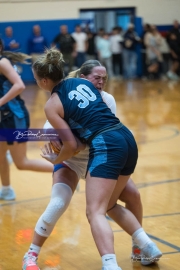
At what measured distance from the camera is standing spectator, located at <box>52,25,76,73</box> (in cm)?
1766

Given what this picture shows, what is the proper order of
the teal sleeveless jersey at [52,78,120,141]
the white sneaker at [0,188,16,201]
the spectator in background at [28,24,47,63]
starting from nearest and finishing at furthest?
the teal sleeveless jersey at [52,78,120,141]
the white sneaker at [0,188,16,201]
the spectator in background at [28,24,47,63]

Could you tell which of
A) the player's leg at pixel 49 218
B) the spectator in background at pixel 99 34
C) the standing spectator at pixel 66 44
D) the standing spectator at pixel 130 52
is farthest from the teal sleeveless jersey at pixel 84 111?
the spectator in background at pixel 99 34

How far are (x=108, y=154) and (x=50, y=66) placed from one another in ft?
2.25

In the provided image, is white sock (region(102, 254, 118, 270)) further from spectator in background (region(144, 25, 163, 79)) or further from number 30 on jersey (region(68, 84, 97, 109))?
spectator in background (region(144, 25, 163, 79))

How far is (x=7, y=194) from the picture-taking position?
19.7ft

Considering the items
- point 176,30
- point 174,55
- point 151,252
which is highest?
point 151,252

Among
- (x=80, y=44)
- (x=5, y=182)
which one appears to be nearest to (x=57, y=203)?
(x=5, y=182)

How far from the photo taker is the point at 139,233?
3.93m

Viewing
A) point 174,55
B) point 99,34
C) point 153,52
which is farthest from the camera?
point 99,34

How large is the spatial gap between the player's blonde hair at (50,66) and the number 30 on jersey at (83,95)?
163 mm

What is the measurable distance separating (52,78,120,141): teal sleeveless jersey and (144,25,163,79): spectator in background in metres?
14.0

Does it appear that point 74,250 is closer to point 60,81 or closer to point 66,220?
point 66,220

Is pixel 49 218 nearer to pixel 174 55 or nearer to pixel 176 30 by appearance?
pixel 176 30

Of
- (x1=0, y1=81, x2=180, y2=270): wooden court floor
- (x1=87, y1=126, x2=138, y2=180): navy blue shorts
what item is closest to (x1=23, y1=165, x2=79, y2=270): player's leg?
(x1=0, y1=81, x2=180, y2=270): wooden court floor
